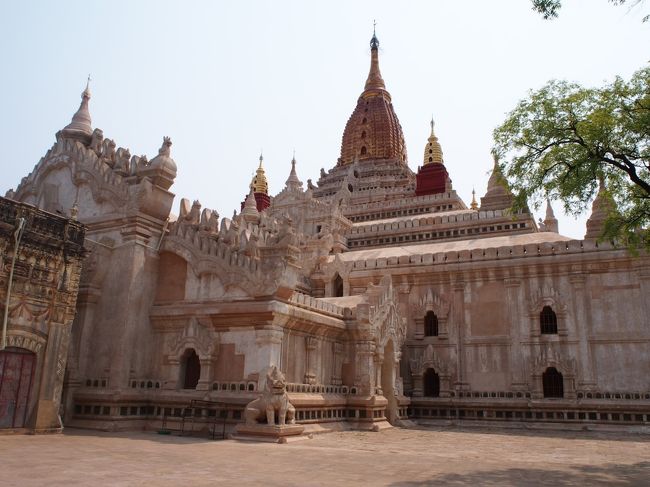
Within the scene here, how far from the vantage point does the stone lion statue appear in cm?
1817

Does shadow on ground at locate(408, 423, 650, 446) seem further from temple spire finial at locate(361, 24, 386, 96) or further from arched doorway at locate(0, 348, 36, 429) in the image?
temple spire finial at locate(361, 24, 386, 96)

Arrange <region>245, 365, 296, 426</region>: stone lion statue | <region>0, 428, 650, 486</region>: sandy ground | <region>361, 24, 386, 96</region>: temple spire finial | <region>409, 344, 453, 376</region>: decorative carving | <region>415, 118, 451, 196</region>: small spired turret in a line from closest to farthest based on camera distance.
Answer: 1. <region>0, 428, 650, 486</region>: sandy ground
2. <region>245, 365, 296, 426</region>: stone lion statue
3. <region>409, 344, 453, 376</region>: decorative carving
4. <region>415, 118, 451, 196</region>: small spired turret
5. <region>361, 24, 386, 96</region>: temple spire finial

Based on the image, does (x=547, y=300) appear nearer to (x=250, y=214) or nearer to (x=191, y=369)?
(x=191, y=369)

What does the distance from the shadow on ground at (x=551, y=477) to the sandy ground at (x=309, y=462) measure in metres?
0.02

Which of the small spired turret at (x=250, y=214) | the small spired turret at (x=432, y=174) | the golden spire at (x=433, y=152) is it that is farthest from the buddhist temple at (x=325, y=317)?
the golden spire at (x=433, y=152)

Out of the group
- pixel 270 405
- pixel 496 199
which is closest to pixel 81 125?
pixel 270 405

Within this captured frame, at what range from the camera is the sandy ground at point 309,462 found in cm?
1084

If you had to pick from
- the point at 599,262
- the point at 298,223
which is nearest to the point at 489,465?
the point at 599,262

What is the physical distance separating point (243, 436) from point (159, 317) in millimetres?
6434

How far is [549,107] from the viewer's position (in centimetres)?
1941

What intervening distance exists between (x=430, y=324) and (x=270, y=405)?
54.8 feet

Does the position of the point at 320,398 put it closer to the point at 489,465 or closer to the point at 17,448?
the point at 489,465

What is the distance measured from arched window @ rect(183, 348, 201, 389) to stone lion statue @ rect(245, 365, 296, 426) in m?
4.23

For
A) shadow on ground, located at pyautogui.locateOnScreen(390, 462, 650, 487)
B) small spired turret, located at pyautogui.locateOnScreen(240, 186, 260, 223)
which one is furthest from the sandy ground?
small spired turret, located at pyautogui.locateOnScreen(240, 186, 260, 223)
